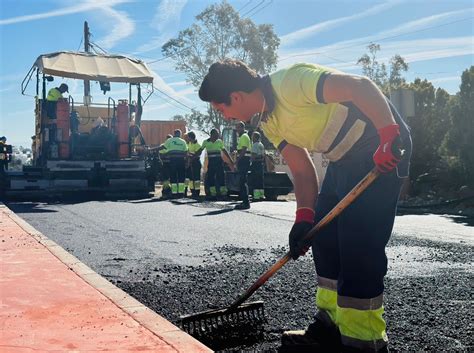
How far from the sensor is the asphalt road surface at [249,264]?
3721 mm

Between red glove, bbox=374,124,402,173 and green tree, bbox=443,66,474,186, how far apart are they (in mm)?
13106

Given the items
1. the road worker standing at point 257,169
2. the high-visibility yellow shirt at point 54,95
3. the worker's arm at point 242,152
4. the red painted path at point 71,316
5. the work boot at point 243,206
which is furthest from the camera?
→ the road worker standing at point 257,169

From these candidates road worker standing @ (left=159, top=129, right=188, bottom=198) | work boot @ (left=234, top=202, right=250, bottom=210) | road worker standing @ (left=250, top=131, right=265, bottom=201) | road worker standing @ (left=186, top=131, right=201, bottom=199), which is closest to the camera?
work boot @ (left=234, top=202, right=250, bottom=210)

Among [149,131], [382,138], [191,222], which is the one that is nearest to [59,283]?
[382,138]

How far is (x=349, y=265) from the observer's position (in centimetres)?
282

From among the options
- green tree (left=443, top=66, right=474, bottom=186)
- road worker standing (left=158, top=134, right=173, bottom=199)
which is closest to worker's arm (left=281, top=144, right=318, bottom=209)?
road worker standing (left=158, top=134, right=173, bottom=199)

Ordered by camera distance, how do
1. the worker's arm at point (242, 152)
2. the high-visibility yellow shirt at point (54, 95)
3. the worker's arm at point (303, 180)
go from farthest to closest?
1. the high-visibility yellow shirt at point (54, 95)
2. the worker's arm at point (242, 152)
3. the worker's arm at point (303, 180)

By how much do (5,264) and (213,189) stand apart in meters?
10.8

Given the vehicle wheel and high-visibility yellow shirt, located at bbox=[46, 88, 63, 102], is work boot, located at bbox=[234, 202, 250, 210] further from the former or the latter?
high-visibility yellow shirt, located at bbox=[46, 88, 63, 102]

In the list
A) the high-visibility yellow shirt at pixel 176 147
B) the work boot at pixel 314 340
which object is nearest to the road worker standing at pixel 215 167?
the high-visibility yellow shirt at pixel 176 147

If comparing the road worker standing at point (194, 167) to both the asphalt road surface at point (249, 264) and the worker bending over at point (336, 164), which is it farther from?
the worker bending over at point (336, 164)

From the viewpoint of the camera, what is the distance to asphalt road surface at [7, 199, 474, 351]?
3.72m

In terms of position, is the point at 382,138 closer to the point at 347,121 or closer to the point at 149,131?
the point at 347,121

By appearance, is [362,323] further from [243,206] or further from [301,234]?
[243,206]
